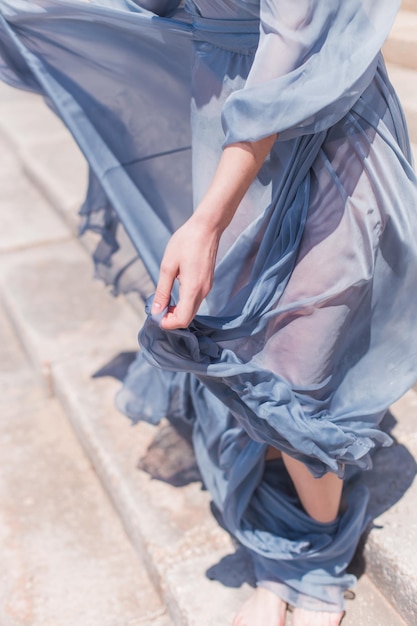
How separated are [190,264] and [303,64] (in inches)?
15.3

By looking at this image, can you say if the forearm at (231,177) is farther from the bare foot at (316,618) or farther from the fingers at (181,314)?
the bare foot at (316,618)

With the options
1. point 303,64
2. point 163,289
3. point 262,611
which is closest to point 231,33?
point 303,64

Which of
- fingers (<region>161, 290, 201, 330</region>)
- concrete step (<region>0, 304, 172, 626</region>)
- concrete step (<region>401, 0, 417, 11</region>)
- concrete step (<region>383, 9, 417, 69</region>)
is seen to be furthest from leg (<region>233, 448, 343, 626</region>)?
concrete step (<region>401, 0, 417, 11</region>)

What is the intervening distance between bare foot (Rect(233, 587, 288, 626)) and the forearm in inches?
36.7

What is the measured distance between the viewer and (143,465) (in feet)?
7.68

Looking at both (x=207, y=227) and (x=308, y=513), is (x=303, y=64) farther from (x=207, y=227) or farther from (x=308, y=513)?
(x=308, y=513)

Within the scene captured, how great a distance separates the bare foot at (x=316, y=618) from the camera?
180 centimetres

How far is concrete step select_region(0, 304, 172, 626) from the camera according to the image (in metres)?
2.05

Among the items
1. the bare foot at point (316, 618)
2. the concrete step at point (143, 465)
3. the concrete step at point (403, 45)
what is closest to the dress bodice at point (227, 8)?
the concrete step at point (143, 465)

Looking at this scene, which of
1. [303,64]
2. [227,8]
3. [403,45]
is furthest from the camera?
[403,45]

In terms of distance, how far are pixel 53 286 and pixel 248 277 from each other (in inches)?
70.4

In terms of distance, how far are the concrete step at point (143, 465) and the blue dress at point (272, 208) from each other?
103 mm

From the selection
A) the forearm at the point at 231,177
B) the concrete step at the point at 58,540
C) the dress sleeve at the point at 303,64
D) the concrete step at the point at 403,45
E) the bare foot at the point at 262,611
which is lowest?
the concrete step at the point at 58,540

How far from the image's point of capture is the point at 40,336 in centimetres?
298
